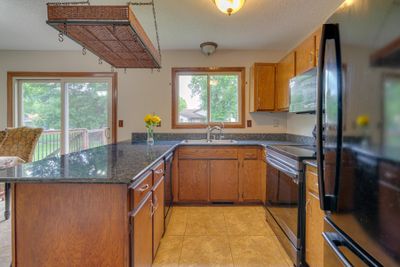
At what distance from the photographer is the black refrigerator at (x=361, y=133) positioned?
0.69 metres

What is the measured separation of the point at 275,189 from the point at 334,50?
1.70 metres

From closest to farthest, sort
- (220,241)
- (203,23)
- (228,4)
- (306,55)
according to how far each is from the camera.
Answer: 1. (228,4)
2. (220,241)
3. (306,55)
4. (203,23)

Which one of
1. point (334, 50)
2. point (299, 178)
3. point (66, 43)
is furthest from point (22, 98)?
point (334, 50)

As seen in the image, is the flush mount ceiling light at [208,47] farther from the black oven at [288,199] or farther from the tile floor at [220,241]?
the tile floor at [220,241]

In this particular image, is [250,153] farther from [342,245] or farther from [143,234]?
[342,245]

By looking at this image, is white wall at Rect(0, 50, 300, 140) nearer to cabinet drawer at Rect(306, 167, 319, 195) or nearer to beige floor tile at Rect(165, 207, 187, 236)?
beige floor tile at Rect(165, 207, 187, 236)

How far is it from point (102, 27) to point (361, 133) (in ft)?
5.24

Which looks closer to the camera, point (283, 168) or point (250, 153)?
point (283, 168)

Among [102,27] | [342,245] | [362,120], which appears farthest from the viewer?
[102,27]

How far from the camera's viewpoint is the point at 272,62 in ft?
13.1

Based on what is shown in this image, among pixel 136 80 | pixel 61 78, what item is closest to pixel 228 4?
pixel 136 80

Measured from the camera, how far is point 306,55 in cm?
257

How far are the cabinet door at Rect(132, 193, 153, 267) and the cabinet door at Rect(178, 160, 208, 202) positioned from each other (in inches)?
61.4

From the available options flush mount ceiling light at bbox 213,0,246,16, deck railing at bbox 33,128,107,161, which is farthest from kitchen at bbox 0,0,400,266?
flush mount ceiling light at bbox 213,0,246,16
